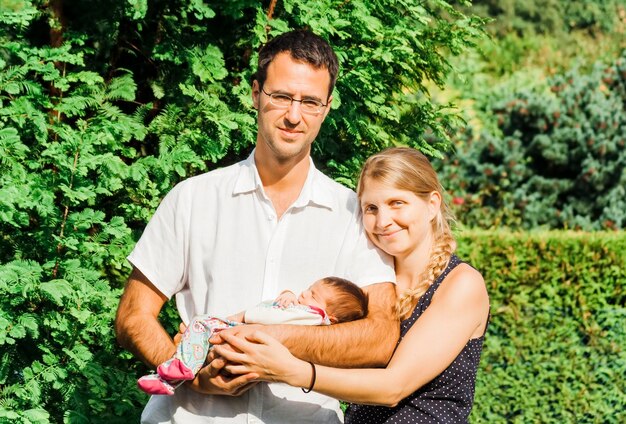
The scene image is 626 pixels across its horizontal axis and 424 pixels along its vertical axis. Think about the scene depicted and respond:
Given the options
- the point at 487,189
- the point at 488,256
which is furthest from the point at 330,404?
the point at 487,189

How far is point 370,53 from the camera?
4.13m

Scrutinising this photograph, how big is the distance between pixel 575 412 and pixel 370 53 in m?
3.83

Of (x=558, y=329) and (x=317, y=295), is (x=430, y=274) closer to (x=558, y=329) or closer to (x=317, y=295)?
(x=317, y=295)

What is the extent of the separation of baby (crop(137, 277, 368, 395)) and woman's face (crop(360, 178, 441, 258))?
224 millimetres

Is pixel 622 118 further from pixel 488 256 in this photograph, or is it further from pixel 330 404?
pixel 330 404

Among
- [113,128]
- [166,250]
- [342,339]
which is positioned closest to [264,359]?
[342,339]

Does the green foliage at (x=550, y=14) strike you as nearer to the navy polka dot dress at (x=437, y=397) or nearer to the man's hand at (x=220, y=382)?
the navy polka dot dress at (x=437, y=397)

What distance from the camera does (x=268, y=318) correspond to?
2.77 m

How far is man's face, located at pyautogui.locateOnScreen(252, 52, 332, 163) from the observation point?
9.75ft

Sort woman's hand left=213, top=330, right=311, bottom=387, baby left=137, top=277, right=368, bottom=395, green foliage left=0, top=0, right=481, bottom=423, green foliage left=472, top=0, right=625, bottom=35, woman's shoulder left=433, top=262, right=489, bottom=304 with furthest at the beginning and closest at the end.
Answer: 1. green foliage left=472, top=0, right=625, bottom=35
2. green foliage left=0, top=0, right=481, bottom=423
3. woman's shoulder left=433, top=262, right=489, bottom=304
4. baby left=137, top=277, right=368, bottom=395
5. woman's hand left=213, top=330, right=311, bottom=387

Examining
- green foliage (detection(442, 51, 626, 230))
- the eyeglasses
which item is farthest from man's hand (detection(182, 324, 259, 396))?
green foliage (detection(442, 51, 626, 230))

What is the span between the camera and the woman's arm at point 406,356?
8.71 ft

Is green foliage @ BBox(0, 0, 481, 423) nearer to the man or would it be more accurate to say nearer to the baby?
the man

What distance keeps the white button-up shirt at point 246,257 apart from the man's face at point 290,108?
169 mm
